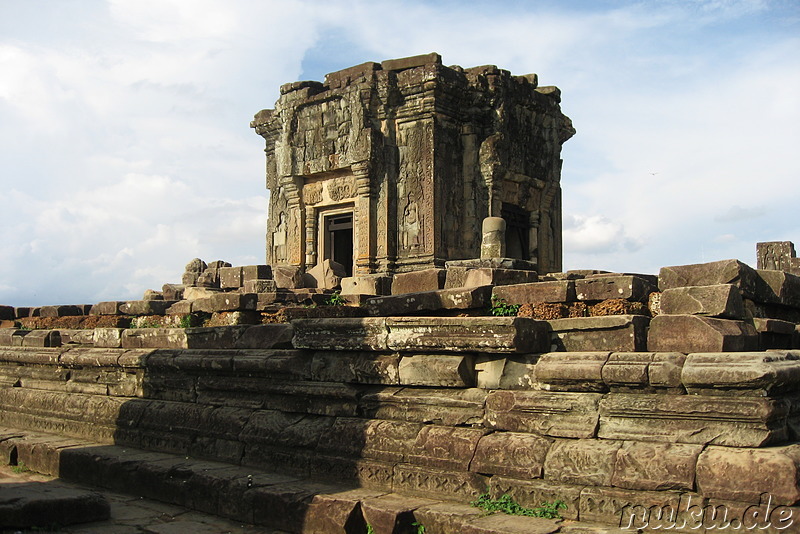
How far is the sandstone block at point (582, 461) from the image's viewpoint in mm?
4633

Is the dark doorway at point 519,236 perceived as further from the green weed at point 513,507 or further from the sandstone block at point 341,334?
the green weed at point 513,507

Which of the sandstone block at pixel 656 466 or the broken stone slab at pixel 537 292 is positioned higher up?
the broken stone slab at pixel 537 292

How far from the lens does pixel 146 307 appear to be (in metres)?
11.6

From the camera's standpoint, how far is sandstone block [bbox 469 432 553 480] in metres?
4.94

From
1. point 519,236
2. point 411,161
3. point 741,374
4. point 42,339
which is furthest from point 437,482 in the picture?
point 519,236

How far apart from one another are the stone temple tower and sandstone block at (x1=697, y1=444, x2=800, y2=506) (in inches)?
428

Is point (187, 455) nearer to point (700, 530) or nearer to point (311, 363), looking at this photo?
point (311, 363)

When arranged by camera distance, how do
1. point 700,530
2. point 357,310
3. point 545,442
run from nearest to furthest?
point 700,530, point 545,442, point 357,310

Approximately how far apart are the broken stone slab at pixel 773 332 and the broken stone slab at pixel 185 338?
4.63m

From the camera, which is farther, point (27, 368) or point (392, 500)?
point (27, 368)

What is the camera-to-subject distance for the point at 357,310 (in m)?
7.91

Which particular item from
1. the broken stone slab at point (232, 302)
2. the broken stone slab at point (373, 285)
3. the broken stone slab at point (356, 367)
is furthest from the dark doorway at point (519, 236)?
the broken stone slab at point (356, 367)

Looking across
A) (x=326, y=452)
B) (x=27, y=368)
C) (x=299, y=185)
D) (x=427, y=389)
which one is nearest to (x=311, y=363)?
(x=326, y=452)

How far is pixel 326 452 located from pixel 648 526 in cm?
262
